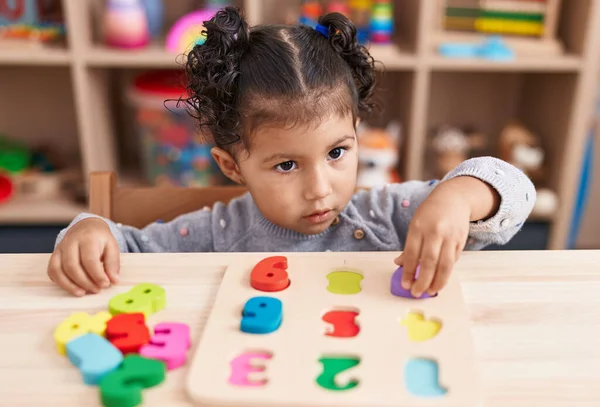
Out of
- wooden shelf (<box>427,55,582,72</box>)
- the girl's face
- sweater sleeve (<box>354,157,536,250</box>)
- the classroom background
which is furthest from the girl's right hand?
wooden shelf (<box>427,55,582,72</box>)

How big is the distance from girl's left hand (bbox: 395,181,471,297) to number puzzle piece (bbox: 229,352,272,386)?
153 millimetres

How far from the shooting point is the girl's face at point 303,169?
74cm

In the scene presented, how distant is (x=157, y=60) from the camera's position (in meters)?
1.66

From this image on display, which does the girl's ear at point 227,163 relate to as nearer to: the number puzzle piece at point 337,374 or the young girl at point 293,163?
the young girl at point 293,163

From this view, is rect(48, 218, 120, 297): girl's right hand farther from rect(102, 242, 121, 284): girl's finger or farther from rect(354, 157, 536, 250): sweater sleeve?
rect(354, 157, 536, 250): sweater sleeve

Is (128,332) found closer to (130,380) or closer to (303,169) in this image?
(130,380)

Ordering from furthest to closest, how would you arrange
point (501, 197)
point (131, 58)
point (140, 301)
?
point (131, 58) → point (501, 197) → point (140, 301)

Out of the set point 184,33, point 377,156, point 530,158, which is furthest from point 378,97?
point 184,33

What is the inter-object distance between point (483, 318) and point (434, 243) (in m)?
0.09

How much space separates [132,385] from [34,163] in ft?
5.79

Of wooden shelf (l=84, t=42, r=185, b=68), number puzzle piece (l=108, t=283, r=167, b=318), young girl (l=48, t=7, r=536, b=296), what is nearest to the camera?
number puzzle piece (l=108, t=283, r=167, b=318)

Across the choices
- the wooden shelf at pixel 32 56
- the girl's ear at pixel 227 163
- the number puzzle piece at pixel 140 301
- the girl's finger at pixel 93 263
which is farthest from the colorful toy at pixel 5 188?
the number puzzle piece at pixel 140 301

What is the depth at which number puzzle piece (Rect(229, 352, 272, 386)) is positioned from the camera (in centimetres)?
Answer: 44

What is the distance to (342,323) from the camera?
505 mm
